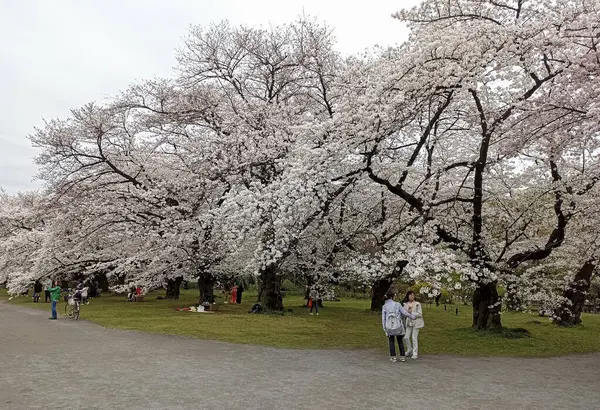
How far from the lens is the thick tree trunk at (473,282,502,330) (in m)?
14.9

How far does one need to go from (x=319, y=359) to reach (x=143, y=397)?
4.42 metres

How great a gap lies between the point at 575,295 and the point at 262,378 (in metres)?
16.7

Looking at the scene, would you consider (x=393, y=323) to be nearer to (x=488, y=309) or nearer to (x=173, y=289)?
(x=488, y=309)

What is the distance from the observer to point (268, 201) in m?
11.6

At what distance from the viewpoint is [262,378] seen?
26.8 ft

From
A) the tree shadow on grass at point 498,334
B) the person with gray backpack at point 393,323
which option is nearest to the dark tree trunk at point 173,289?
the tree shadow on grass at point 498,334

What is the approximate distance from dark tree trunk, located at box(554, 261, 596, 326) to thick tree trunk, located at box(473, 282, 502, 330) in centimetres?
531

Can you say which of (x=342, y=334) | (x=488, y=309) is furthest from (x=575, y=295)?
(x=342, y=334)

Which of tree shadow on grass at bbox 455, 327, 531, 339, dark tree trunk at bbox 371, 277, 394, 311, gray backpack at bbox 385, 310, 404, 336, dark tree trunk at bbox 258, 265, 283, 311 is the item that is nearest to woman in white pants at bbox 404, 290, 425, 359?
gray backpack at bbox 385, 310, 404, 336

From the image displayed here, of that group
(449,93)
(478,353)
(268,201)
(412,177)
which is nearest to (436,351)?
(478,353)

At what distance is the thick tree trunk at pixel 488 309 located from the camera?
14.9m

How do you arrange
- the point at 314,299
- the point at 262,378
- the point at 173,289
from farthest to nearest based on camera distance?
the point at 173,289 < the point at 314,299 < the point at 262,378

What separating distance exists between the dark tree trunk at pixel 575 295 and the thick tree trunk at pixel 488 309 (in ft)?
17.4

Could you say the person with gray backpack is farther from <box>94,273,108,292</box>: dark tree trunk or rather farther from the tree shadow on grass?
<box>94,273,108,292</box>: dark tree trunk
